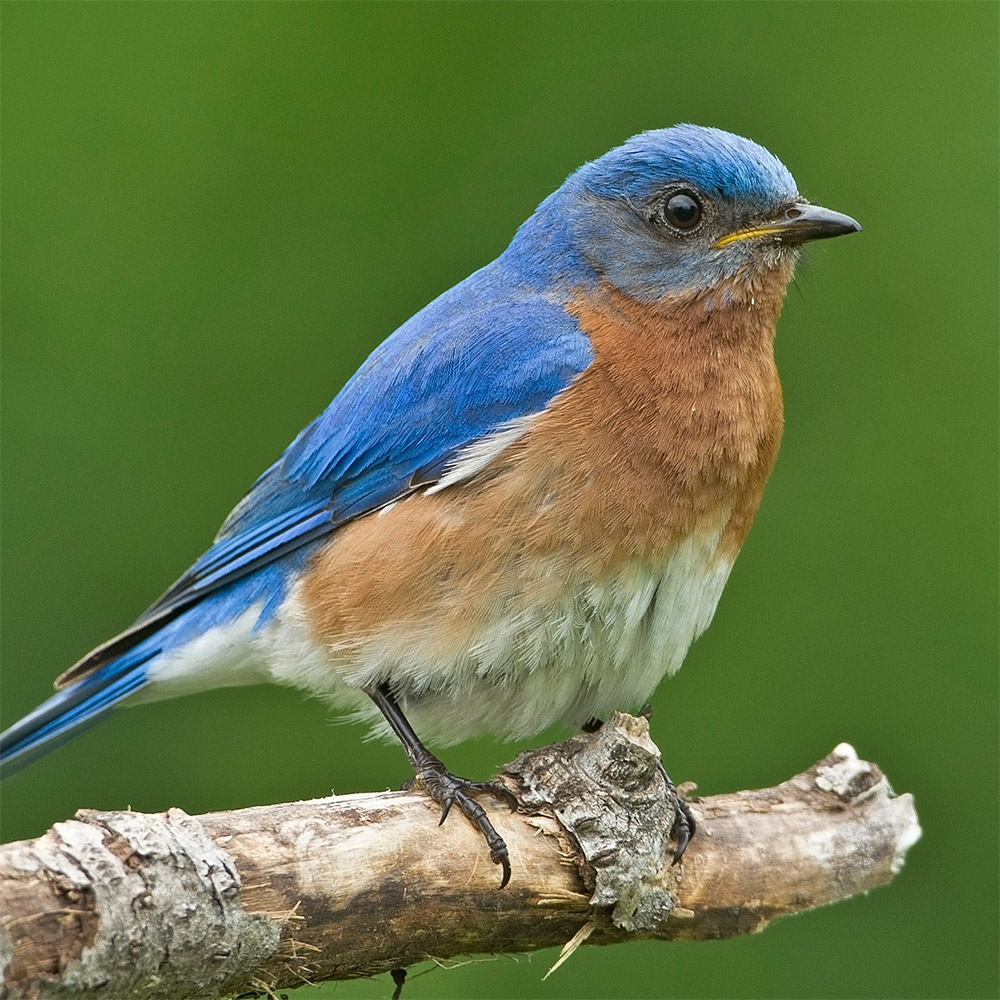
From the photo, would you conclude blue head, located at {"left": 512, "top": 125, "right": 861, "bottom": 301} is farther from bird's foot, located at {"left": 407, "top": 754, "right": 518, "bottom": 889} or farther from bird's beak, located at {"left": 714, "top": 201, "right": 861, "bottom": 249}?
bird's foot, located at {"left": 407, "top": 754, "right": 518, "bottom": 889}

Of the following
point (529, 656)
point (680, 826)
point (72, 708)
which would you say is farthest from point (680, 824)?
point (72, 708)

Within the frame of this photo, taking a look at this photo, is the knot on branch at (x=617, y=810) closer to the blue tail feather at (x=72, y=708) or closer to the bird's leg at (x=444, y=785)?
the bird's leg at (x=444, y=785)

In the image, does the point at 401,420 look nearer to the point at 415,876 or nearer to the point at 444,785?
the point at 444,785

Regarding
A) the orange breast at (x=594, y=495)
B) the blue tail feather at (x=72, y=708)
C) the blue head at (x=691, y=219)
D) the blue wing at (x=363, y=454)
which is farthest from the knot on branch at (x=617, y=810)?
the blue tail feather at (x=72, y=708)

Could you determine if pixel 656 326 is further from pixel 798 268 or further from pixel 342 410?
pixel 342 410

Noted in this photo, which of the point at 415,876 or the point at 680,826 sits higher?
the point at 415,876

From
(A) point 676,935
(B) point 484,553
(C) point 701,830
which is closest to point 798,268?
(B) point 484,553

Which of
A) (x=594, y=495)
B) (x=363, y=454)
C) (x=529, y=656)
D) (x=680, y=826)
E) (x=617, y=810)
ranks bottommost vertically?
(x=680, y=826)

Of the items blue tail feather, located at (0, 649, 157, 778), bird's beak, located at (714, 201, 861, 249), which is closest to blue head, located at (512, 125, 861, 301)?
bird's beak, located at (714, 201, 861, 249)
